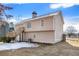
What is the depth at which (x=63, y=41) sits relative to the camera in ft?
9.69

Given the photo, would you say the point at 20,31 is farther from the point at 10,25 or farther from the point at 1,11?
the point at 1,11

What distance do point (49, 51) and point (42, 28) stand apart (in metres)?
0.40

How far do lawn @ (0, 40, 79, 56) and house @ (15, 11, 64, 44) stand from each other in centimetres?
10

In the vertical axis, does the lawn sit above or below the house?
below

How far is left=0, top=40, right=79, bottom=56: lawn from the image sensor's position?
9.59 feet

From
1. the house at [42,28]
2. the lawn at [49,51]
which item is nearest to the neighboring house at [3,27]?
the house at [42,28]

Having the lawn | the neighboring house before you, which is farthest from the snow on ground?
the neighboring house

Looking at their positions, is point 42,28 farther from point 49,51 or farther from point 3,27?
point 3,27

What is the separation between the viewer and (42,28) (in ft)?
9.78

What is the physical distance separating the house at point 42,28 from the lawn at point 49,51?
0.33ft

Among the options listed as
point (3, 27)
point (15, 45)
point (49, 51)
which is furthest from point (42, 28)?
point (3, 27)

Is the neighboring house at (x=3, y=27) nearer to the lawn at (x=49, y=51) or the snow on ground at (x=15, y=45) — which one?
the snow on ground at (x=15, y=45)

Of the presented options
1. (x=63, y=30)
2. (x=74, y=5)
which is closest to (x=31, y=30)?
(x=63, y=30)

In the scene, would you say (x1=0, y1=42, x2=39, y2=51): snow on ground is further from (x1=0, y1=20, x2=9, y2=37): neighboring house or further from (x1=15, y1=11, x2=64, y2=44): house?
(x1=0, y1=20, x2=9, y2=37): neighboring house
